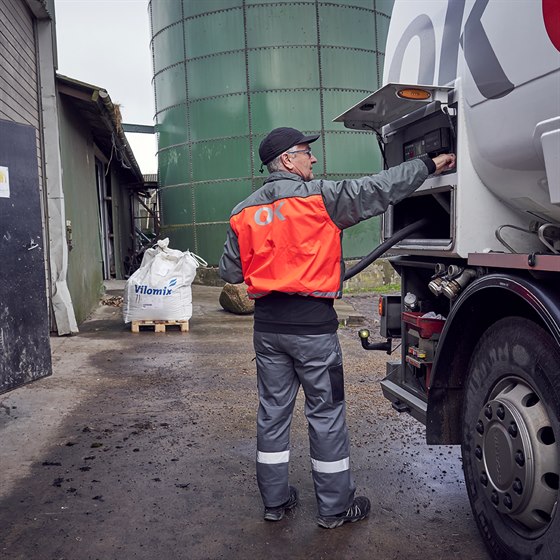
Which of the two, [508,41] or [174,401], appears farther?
[174,401]

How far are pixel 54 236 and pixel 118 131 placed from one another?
3277 mm

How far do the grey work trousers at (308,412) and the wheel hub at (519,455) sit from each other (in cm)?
76

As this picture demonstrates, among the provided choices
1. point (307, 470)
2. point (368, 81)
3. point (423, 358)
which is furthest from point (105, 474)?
point (368, 81)

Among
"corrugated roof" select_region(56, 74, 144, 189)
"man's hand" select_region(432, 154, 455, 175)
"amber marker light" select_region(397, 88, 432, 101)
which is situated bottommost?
"man's hand" select_region(432, 154, 455, 175)

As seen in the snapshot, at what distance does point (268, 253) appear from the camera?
3.00 meters

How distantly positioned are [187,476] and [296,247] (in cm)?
161

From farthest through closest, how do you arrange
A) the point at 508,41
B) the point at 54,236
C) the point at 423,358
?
the point at 54,236 < the point at 423,358 < the point at 508,41

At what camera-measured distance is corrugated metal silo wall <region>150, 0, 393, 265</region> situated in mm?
13586

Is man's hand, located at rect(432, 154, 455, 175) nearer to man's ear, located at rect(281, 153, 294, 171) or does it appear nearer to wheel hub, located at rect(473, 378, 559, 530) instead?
man's ear, located at rect(281, 153, 294, 171)

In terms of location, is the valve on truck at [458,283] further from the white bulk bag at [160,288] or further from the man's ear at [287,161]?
the white bulk bag at [160,288]

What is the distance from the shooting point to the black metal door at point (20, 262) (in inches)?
166

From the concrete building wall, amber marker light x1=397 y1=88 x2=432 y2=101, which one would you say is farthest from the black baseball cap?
the concrete building wall

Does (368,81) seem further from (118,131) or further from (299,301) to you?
(299,301)

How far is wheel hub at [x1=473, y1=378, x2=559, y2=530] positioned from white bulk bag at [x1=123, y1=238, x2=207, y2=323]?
6.37 m
